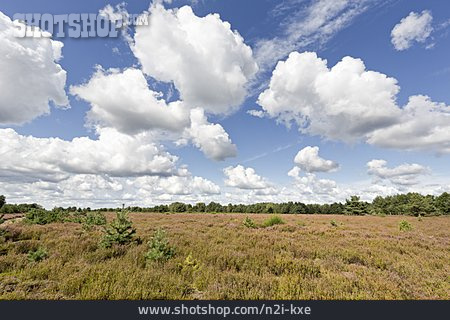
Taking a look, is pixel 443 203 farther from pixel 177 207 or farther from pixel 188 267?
pixel 188 267

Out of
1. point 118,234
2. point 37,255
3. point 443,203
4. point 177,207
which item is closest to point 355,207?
point 443,203

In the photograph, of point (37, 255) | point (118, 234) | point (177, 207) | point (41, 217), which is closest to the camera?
point (37, 255)

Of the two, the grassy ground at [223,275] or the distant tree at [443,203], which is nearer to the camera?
the grassy ground at [223,275]

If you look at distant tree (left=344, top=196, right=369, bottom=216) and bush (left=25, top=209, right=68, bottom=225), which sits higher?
bush (left=25, top=209, right=68, bottom=225)

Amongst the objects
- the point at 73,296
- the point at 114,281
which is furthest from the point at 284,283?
Result: the point at 73,296

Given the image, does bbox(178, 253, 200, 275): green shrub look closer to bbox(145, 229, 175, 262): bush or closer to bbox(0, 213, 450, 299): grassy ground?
bbox(0, 213, 450, 299): grassy ground

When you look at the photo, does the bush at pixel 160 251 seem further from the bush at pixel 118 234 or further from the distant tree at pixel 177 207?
the distant tree at pixel 177 207

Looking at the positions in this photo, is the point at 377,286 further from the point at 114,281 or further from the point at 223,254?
the point at 114,281

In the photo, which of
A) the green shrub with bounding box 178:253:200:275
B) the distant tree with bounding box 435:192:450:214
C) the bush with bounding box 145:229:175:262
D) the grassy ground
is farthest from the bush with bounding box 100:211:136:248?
the distant tree with bounding box 435:192:450:214

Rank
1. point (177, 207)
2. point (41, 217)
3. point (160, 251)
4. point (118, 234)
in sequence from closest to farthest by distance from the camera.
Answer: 1. point (160, 251)
2. point (118, 234)
3. point (41, 217)
4. point (177, 207)

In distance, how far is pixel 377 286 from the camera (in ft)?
19.9

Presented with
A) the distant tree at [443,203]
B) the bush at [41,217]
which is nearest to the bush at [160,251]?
the bush at [41,217]

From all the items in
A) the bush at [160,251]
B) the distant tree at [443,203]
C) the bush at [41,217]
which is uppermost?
the bush at [41,217]

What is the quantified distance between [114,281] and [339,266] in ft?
22.5
